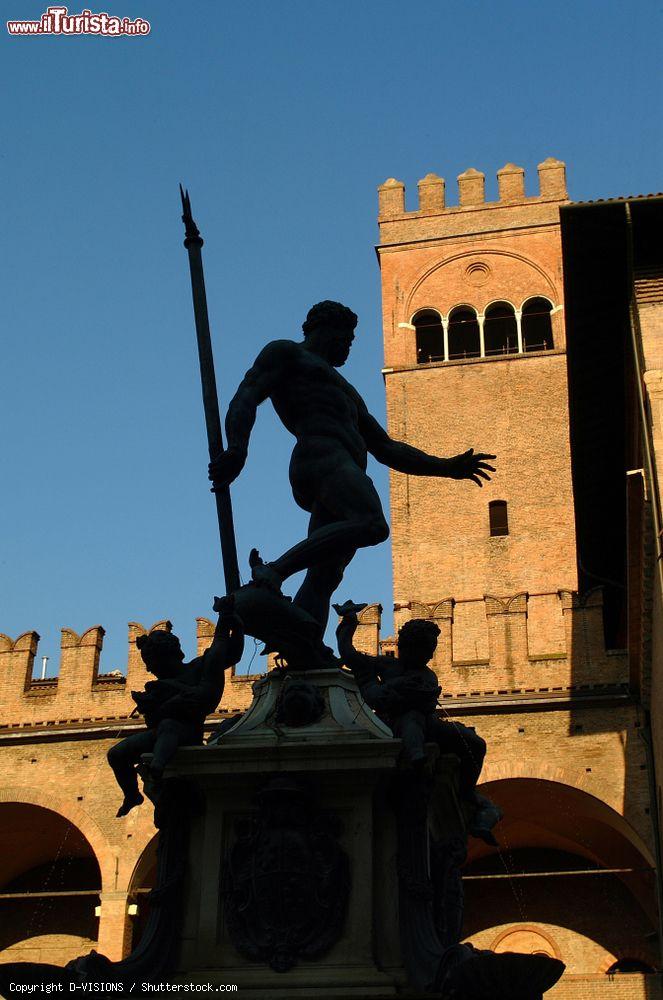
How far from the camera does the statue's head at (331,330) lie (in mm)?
5422

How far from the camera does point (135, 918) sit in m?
18.2

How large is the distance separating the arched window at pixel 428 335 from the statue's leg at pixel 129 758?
78.6 feet

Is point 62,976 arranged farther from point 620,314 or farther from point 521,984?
point 620,314

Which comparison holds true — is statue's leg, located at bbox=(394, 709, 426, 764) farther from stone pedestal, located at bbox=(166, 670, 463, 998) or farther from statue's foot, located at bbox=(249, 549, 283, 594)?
statue's foot, located at bbox=(249, 549, 283, 594)

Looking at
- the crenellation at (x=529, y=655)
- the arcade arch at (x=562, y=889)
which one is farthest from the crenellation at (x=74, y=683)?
the arcade arch at (x=562, y=889)

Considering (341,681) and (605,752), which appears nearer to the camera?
(341,681)

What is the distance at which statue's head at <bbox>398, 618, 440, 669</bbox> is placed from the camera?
14.8ft

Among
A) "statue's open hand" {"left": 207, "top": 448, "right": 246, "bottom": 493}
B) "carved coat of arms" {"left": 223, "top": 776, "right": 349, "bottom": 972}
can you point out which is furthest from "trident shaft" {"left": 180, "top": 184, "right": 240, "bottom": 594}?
"carved coat of arms" {"left": 223, "top": 776, "right": 349, "bottom": 972}

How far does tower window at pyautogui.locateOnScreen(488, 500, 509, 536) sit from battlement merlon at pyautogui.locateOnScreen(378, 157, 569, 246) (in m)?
6.66

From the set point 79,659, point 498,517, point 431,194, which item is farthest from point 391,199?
point 79,659

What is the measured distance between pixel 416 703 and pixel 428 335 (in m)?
24.5

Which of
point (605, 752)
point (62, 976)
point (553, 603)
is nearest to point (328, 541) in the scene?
point (62, 976)

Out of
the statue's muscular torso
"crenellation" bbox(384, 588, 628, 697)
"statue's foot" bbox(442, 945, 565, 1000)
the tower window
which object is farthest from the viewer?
the tower window

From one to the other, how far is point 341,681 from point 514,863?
16.3 meters
